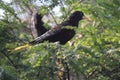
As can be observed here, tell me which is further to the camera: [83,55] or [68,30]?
[68,30]

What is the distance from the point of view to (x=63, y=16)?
4.00 m

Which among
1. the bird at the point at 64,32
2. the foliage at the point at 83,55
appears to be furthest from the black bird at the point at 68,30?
the foliage at the point at 83,55

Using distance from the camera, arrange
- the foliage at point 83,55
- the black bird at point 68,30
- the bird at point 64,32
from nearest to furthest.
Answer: the foliage at point 83,55 → the bird at point 64,32 → the black bird at point 68,30

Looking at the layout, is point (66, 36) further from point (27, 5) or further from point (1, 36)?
point (27, 5)

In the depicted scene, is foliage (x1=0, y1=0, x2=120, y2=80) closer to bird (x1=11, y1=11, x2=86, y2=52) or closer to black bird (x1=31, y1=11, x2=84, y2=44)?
bird (x1=11, y1=11, x2=86, y2=52)

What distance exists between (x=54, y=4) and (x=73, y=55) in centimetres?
210

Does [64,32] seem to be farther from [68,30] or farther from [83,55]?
[83,55]

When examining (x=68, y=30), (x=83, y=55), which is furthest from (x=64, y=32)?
(x=83, y=55)

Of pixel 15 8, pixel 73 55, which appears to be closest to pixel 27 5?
pixel 15 8

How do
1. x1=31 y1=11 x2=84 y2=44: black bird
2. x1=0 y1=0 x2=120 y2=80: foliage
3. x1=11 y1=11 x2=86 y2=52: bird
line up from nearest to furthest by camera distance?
x1=0 y1=0 x2=120 y2=80: foliage < x1=11 y1=11 x2=86 y2=52: bird < x1=31 y1=11 x2=84 y2=44: black bird

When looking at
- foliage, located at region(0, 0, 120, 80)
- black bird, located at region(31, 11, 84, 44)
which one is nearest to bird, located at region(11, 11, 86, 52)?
black bird, located at region(31, 11, 84, 44)

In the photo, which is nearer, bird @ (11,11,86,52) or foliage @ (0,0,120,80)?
foliage @ (0,0,120,80)

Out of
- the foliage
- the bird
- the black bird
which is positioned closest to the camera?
the foliage

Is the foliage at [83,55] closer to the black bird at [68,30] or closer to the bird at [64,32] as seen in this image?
the bird at [64,32]
